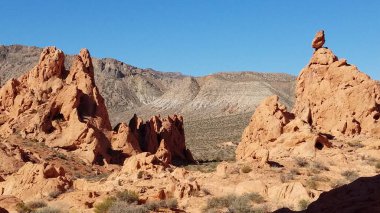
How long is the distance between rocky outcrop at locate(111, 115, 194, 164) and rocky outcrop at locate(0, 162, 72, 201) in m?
18.8

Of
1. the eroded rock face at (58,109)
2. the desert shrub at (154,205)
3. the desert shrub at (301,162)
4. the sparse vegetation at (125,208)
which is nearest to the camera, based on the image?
the sparse vegetation at (125,208)

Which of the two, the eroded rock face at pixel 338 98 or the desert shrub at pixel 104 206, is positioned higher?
the eroded rock face at pixel 338 98

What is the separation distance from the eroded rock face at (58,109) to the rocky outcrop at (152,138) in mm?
1348

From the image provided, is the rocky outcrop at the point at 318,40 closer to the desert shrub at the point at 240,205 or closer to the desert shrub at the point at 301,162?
the desert shrub at the point at 301,162

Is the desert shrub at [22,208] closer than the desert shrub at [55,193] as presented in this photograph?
Yes

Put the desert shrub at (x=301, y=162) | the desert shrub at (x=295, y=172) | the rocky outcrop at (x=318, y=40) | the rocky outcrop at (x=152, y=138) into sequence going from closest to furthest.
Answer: the desert shrub at (x=295, y=172) < the desert shrub at (x=301, y=162) < the rocky outcrop at (x=318, y=40) < the rocky outcrop at (x=152, y=138)

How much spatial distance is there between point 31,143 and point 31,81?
7960mm

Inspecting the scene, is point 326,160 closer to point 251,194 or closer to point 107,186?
point 251,194

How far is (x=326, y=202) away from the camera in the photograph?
9703 millimetres

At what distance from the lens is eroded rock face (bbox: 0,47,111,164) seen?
125ft

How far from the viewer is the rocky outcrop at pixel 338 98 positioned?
30.8 meters

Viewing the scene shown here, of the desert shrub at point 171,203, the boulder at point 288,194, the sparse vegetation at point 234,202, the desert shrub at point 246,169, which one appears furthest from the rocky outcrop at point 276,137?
the desert shrub at point 171,203

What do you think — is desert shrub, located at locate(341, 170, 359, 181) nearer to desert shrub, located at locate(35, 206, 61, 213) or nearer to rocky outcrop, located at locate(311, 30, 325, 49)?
desert shrub, located at locate(35, 206, 61, 213)

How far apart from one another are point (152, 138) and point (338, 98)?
18915 millimetres
